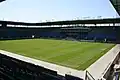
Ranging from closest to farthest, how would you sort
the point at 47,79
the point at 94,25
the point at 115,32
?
the point at 47,79 < the point at 115,32 < the point at 94,25

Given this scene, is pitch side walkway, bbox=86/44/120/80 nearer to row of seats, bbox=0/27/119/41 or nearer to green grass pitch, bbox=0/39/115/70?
green grass pitch, bbox=0/39/115/70

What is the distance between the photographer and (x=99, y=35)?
4594 centimetres

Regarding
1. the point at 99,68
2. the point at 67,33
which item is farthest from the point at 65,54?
the point at 67,33

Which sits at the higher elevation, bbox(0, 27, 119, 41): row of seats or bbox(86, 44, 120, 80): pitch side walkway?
bbox(86, 44, 120, 80): pitch side walkway

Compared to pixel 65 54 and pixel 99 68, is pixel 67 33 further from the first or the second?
pixel 99 68

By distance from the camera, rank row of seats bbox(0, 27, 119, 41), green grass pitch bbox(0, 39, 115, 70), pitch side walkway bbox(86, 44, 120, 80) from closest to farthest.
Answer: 1. pitch side walkway bbox(86, 44, 120, 80)
2. green grass pitch bbox(0, 39, 115, 70)
3. row of seats bbox(0, 27, 119, 41)

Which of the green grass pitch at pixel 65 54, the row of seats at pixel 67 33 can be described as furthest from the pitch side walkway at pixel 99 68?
Result: the row of seats at pixel 67 33

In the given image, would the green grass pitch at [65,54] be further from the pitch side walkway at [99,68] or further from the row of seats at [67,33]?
the row of seats at [67,33]

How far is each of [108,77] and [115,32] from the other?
1389 inches

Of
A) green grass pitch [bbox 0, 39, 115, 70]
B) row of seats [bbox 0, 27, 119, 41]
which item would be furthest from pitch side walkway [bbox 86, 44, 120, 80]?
row of seats [bbox 0, 27, 119, 41]

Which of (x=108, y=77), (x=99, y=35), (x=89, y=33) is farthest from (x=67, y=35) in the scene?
(x=108, y=77)

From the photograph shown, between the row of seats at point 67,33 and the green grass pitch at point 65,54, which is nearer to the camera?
the green grass pitch at point 65,54

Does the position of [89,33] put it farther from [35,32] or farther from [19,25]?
[19,25]

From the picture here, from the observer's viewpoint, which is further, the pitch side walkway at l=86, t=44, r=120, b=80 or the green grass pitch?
the green grass pitch
